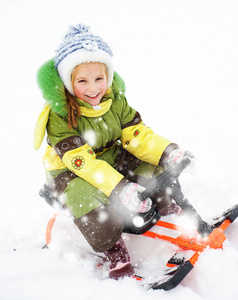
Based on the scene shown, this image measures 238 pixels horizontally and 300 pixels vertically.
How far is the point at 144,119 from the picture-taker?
3695mm

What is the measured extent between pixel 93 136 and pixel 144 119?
196 cm

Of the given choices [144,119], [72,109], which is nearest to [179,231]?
[72,109]

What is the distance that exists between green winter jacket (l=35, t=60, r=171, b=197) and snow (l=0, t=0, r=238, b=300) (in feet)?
1.63

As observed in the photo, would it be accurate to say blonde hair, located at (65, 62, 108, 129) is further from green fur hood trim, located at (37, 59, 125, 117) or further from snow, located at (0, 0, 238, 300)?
snow, located at (0, 0, 238, 300)

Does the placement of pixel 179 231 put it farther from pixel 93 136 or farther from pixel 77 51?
pixel 77 51

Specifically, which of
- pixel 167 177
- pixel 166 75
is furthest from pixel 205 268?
pixel 166 75

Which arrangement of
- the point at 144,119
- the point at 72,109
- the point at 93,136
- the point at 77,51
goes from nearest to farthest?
the point at 77,51 → the point at 72,109 → the point at 93,136 → the point at 144,119

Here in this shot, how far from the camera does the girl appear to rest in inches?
62.1

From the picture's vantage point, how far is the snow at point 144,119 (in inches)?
58.1

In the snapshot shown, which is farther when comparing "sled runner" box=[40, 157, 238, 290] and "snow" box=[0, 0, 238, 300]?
"snow" box=[0, 0, 238, 300]

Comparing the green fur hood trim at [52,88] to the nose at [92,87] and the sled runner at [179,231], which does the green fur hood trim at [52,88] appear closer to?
the nose at [92,87]

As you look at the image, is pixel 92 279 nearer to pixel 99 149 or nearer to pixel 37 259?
pixel 37 259

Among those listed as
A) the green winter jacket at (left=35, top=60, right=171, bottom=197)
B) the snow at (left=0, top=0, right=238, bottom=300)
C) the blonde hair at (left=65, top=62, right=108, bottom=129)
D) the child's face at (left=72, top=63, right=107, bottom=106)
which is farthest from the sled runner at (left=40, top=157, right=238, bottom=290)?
the child's face at (left=72, top=63, right=107, bottom=106)

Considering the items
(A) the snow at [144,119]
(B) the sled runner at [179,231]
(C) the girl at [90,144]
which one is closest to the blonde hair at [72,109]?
(C) the girl at [90,144]
